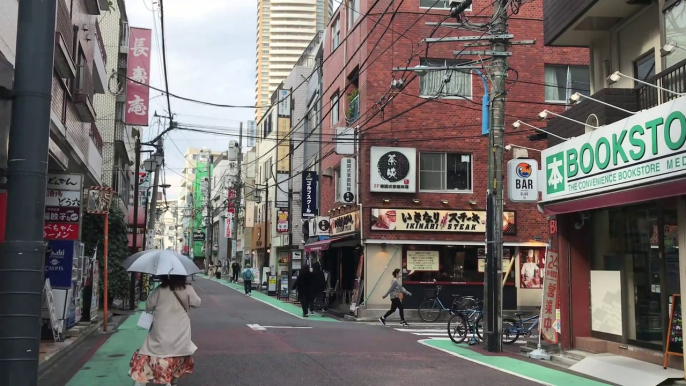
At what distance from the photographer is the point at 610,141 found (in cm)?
1205

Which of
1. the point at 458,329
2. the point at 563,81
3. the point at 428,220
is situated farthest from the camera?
the point at 563,81

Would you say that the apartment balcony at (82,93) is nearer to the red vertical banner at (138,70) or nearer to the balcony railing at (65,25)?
the balcony railing at (65,25)

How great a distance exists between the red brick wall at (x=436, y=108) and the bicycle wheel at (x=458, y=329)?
335 inches

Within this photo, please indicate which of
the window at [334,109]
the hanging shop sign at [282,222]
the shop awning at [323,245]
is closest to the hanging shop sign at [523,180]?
the shop awning at [323,245]

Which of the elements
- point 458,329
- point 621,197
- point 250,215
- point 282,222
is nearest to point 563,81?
point 458,329

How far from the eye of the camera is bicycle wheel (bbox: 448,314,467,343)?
52.6 ft

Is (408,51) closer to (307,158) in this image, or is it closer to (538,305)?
(538,305)

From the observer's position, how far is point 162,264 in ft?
26.2

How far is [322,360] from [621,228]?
6314 mm

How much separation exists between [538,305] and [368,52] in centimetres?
1156

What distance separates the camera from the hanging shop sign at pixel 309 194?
3203 cm

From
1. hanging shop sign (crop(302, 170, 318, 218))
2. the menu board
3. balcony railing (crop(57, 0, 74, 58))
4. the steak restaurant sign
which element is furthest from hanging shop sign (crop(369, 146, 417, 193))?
the menu board

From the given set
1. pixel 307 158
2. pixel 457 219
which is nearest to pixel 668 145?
pixel 457 219

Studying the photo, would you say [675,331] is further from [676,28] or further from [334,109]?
[334,109]
